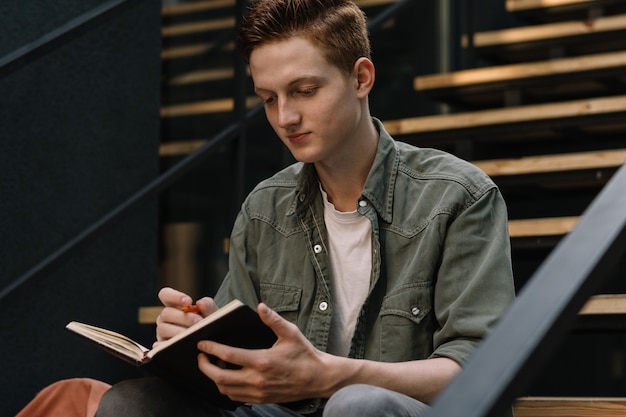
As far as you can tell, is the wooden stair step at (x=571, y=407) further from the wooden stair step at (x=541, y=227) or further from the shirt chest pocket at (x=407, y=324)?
the wooden stair step at (x=541, y=227)

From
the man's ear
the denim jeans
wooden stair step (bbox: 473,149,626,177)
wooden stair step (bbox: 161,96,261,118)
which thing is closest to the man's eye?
the man's ear

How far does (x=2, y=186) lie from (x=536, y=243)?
1.35 metres

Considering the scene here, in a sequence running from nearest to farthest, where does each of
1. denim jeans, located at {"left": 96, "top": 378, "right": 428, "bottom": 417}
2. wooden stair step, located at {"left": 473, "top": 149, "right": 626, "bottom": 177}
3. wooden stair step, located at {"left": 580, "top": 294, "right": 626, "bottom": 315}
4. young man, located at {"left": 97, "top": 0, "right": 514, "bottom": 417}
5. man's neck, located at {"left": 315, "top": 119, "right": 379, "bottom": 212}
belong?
denim jeans, located at {"left": 96, "top": 378, "right": 428, "bottom": 417}
young man, located at {"left": 97, "top": 0, "right": 514, "bottom": 417}
man's neck, located at {"left": 315, "top": 119, "right": 379, "bottom": 212}
wooden stair step, located at {"left": 580, "top": 294, "right": 626, "bottom": 315}
wooden stair step, located at {"left": 473, "top": 149, "right": 626, "bottom": 177}

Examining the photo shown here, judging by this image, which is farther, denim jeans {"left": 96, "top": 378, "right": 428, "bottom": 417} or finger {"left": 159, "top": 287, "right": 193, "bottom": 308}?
finger {"left": 159, "top": 287, "right": 193, "bottom": 308}

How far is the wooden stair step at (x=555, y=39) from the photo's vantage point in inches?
141

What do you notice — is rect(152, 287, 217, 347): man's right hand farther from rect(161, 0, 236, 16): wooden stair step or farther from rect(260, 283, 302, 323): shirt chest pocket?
rect(161, 0, 236, 16): wooden stair step

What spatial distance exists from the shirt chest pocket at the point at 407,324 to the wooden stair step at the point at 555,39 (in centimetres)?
203

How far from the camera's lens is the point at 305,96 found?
1.76m

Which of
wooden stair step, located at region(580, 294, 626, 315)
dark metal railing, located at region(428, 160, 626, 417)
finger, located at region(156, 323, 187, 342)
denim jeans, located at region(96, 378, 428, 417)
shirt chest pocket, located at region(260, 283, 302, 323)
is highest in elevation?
dark metal railing, located at region(428, 160, 626, 417)

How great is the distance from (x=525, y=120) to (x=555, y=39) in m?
0.55

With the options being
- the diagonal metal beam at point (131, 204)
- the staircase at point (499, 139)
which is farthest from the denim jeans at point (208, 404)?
the staircase at point (499, 139)

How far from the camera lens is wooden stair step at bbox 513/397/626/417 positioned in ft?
7.07

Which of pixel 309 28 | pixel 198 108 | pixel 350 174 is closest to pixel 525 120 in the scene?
pixel 198 108

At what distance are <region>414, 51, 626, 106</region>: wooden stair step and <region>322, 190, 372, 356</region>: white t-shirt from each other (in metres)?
1.69
